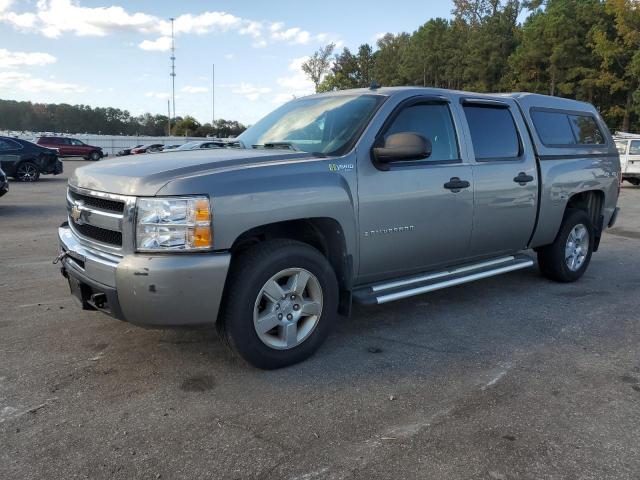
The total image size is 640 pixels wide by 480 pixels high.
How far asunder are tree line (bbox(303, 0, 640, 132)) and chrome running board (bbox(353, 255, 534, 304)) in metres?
38.7

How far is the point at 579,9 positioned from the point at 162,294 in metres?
51.8

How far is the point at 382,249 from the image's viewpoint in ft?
13.7

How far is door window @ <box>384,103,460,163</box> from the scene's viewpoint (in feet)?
14.5

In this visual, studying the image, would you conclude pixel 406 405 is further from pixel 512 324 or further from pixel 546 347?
pixel 512 324

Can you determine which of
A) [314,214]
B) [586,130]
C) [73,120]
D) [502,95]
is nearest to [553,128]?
[502,95]

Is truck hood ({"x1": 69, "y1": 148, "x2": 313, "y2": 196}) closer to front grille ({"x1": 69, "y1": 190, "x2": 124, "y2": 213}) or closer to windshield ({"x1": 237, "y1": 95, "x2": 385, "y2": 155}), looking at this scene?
front grille ({"x1": 69, "y1": 190, "x2": 124, "y2": 213})

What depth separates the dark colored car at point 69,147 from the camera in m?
38.0

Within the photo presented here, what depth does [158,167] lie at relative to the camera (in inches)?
137

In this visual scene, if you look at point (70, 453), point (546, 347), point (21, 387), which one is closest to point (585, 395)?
point (546, 347)

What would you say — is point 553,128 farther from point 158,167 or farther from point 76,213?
point 76,213

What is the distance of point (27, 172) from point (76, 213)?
1646 centimetres

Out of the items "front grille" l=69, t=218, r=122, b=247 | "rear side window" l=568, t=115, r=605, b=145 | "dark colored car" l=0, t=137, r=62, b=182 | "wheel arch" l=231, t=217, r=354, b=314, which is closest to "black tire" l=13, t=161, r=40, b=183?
"dark colored car" l=0, t=137, r=62, b=182

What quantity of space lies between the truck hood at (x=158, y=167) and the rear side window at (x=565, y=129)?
2991 mm

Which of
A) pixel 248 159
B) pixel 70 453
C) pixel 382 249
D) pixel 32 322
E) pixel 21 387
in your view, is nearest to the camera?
pixel 70 453
